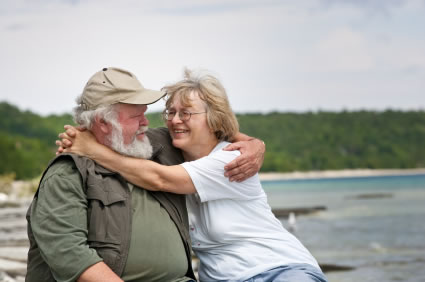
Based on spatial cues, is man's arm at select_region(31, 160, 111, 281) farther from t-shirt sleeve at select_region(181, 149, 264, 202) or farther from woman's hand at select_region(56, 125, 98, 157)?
t-shirt sleeve at select_region(181, 149, 264, 202)

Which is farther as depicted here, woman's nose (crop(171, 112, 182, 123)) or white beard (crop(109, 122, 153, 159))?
woman's nose (crop(171, 112, 182, 123))

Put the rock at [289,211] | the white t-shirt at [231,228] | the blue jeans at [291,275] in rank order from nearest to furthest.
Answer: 1. the blue jeans at [291,275]
2. the white t-shirt at [231,228]
3. the rock at [289,211]

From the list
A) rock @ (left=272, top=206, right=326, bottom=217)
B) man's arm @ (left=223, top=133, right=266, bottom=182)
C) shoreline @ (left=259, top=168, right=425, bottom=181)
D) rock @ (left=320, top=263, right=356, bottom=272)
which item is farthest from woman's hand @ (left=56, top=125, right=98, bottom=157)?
shoreline @ (left=259, top=168, right=425, bottom=181)

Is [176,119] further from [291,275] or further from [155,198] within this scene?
[291,275]

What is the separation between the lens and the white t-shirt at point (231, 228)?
317 cm

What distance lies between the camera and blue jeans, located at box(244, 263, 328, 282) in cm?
306

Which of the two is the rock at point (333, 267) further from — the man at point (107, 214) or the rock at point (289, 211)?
the rock at point (289, 211)

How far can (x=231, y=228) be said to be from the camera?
10.5 feet

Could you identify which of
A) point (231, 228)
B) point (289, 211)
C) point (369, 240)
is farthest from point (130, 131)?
point (289, 211)

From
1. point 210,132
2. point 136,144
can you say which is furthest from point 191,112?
point 136,144

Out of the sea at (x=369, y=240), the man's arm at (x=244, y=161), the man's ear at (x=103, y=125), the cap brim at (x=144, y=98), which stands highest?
the cap brim at (x=144, y=98)

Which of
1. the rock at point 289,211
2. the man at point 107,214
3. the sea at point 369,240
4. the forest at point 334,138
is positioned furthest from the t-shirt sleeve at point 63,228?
the forest at point 334,138

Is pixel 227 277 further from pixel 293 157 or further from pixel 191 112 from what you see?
pixel 293 157

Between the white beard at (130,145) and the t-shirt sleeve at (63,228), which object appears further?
the white beard at (130,145)
